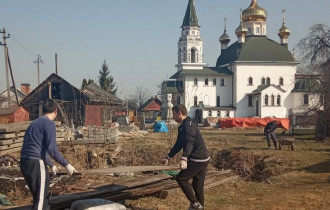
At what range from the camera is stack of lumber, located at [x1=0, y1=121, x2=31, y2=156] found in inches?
544

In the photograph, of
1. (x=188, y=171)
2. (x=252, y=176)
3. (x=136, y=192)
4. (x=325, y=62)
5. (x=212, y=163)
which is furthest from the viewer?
(x=325, y=62)

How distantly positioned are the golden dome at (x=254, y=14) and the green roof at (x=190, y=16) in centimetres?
947

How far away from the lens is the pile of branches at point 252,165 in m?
12.3

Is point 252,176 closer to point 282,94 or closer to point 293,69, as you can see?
point 282,94

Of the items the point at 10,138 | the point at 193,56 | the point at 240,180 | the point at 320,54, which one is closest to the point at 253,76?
the point at 193,56

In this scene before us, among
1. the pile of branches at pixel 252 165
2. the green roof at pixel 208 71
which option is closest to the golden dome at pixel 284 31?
the green roof at pixel 208 71

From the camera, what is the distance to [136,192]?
25.4 feet

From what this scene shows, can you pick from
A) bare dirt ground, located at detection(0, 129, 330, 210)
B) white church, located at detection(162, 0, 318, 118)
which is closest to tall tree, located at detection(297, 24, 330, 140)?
bare dirt ground, located at detection(0, 129, 330, 210)

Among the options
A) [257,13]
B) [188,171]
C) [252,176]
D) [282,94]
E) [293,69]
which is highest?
[257,13]

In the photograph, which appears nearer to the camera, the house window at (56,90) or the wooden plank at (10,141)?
the wooden plank at (10,141)

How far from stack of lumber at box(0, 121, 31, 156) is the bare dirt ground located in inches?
70.2

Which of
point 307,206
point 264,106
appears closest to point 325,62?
point 307,206

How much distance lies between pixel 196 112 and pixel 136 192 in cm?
5452

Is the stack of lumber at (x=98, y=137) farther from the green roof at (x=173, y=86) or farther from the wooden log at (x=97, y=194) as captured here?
the green roof at (x=173, y=86)
